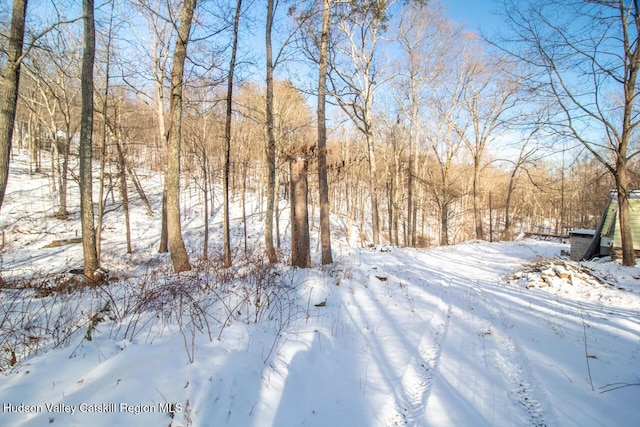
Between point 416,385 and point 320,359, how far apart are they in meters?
1.07

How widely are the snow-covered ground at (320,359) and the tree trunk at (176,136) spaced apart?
260 cm

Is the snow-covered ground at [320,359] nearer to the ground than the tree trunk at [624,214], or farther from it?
nearer to the ground

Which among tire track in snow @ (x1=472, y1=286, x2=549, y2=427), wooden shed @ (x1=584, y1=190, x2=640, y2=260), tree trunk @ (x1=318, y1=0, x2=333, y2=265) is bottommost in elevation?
tire track in snow @ (x1=472, y1=286, x2=549, y2=427)

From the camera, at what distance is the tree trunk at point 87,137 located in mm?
7477

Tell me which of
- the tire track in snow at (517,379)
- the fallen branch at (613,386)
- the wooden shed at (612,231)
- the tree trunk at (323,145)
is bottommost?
the tire track in snow at (517,379)

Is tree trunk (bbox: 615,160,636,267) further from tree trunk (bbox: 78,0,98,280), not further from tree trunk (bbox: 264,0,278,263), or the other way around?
tree trunk (bbox: 78,0,98,280)

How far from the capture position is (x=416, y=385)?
293cm

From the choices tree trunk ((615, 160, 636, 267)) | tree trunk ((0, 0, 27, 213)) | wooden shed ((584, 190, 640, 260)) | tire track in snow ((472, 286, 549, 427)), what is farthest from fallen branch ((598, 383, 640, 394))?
wooden shed ((584, 190, 640, 260))

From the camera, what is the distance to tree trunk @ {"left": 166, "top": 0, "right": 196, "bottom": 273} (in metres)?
7.61

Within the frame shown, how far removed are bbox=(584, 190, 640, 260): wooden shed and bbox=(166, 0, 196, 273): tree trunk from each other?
49.5 feet

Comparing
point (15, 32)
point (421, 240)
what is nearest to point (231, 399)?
point (15, 32)

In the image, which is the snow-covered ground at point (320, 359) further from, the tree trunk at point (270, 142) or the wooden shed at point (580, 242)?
the wooden shed at point (580, 242)

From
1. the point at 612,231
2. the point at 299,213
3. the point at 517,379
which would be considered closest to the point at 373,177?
the point at 299,213

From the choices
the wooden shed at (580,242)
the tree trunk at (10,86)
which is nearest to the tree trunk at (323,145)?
the tree trunk at (10,86)
